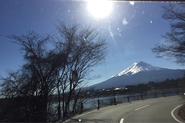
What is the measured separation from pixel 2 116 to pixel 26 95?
252 cm

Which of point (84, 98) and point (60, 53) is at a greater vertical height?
point (60, 53)

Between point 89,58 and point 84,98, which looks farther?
point 84,98

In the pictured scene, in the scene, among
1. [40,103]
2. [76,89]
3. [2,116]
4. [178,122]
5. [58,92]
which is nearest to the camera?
[178,122]

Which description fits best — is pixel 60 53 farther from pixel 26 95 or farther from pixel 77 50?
pixel 26 95

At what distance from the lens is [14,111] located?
16906mm

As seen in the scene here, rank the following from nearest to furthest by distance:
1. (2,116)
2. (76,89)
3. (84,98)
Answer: (2,116)
(76,89)
(84,98)

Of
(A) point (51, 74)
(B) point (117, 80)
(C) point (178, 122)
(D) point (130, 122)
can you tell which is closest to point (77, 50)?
(A) point (51, 74)

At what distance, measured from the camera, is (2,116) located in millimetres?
15742

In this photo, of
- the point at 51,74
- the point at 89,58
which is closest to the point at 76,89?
the point at 89,58

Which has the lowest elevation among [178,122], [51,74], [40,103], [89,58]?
[178,122]

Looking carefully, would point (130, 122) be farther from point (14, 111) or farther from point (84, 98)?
point (84, 98)

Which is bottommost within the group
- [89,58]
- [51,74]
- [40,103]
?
[40,103]

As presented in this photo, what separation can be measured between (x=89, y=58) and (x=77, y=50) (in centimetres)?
170

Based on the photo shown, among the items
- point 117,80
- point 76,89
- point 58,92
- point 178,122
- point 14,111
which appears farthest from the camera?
point 117,80
